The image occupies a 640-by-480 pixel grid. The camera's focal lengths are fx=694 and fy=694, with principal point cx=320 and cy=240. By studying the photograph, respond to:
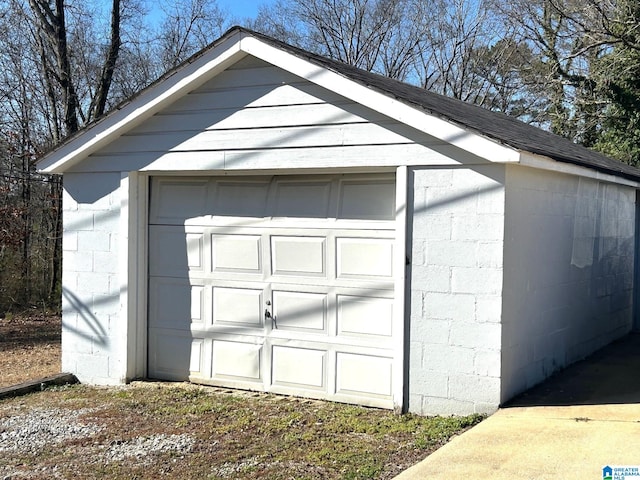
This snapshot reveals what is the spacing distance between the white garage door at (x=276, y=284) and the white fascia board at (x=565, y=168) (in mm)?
1450

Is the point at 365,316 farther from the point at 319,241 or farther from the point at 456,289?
the point at 456,289

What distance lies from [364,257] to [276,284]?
110 cm

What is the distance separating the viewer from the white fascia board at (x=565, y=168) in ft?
20.4

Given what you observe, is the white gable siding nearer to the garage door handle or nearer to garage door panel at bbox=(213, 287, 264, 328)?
garage door panel at bbox=(213, 287, 264, 328)

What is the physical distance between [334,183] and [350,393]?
219cm

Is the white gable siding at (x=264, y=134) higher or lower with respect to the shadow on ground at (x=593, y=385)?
higher

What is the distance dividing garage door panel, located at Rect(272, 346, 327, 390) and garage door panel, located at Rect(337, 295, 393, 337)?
0.42 m

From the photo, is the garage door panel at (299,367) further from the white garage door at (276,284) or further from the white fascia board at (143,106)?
the white fascia board at (143,106)

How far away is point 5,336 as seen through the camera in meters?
11.9

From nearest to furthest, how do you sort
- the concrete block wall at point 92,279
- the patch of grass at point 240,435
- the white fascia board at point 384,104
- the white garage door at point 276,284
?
the patch of grass at point 240,435, the white fascia board at point 384,104, the white garage door at point 276,284, the concrete block wall at point 92,279

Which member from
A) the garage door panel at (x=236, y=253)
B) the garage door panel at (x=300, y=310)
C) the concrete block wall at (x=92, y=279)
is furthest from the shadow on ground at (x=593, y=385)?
the concrete block wall at (x=92, y=279)

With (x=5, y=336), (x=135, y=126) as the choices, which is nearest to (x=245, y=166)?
(x=135, y=126)

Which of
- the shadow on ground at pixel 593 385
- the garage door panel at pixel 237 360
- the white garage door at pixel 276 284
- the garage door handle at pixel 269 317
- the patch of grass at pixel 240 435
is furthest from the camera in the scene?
the garage door panel at pixel 237 360

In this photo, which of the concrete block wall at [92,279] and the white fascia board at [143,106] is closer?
the white fascia board at [143,106]
